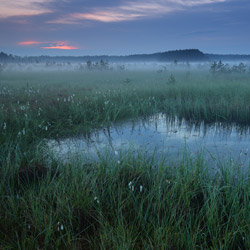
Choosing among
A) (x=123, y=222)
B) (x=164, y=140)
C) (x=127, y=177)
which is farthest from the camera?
(x=164, y=140)

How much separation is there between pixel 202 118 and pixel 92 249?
6.88 meters

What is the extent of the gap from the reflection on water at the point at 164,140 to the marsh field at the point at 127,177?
29 mm

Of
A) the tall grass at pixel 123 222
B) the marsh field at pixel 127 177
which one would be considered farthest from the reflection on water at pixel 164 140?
the tall grass at pixel 123 222

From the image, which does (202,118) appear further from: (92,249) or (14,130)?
(92,249)

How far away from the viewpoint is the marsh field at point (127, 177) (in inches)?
108

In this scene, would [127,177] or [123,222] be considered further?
[127,177]

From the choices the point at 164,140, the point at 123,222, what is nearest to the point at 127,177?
the point at 123,222

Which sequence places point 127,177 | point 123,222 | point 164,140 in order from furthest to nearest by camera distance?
point 164,140, point 127,177, point 123,222

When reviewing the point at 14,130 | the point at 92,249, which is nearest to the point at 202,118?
the point at 14,130

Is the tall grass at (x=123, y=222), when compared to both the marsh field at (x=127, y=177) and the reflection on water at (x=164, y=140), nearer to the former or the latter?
the marsh field at (x=127, y=177)

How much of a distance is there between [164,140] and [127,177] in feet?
9.60

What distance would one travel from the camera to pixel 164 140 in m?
6.63

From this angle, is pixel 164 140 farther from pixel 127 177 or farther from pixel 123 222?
pixel 123 222

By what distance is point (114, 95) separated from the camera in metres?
11.1
